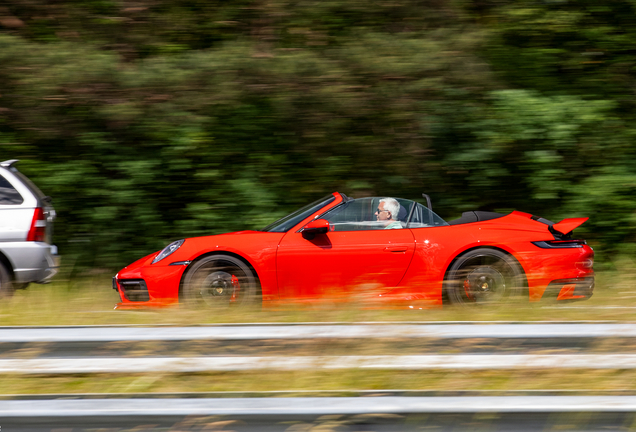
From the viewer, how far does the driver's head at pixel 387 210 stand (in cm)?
534

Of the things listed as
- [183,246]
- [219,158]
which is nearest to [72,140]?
[219,158]

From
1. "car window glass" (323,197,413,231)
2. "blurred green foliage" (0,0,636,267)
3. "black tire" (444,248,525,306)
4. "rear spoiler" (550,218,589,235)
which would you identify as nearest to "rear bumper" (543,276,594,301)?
"black tire" (444,248,525,306)

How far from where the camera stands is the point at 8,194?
5.76m

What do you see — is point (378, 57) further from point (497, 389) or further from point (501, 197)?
point (497, 389)

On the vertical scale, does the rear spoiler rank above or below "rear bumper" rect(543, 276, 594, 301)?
above

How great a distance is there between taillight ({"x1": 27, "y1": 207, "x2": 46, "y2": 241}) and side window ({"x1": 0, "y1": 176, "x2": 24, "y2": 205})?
0.19 metres

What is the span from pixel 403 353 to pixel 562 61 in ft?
23.2

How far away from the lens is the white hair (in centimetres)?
534

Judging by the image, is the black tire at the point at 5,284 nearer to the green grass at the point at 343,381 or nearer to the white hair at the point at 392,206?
the green grass at the point at 343,381

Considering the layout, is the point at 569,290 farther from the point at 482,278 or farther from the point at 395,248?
the point at 395,248

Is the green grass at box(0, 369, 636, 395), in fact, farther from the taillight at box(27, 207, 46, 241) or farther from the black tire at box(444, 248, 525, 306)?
the taillight at box(27, 207, 46, 241)

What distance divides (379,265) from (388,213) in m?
0.54

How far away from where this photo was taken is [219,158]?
26.7ft

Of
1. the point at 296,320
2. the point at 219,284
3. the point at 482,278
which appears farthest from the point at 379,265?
the point at 219,284
